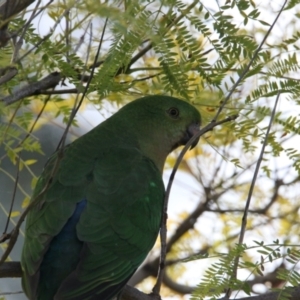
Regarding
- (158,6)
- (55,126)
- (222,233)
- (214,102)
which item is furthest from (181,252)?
(158,6)

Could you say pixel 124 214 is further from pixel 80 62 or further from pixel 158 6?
pixel 158 6

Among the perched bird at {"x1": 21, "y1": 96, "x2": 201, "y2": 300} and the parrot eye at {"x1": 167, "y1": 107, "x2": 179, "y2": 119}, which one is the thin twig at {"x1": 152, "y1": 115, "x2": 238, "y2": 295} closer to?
the perched bird at {"x1": 21, "y1": 96, "x2": 201, "y2": 300}

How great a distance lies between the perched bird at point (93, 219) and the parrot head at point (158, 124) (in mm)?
56

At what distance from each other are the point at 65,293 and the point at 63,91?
1.07 metres

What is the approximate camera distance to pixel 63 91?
11.4ft

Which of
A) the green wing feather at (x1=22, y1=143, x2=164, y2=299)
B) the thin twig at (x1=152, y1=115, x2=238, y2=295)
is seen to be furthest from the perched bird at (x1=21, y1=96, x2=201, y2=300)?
the thin twig at (x1=152, y1=115, x2=238, y2=295)

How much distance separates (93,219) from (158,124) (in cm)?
106

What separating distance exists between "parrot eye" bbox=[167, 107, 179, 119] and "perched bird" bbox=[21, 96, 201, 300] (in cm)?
6

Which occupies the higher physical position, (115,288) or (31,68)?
(31,68)

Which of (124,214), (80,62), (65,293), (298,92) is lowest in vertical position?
(65,293)

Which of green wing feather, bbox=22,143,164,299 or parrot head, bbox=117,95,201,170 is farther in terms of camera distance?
parrot head, bbox=117,95,201,170

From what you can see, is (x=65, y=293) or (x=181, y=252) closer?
(x=65, y=293)

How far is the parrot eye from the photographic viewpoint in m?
3.94

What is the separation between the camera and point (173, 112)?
3.96m
